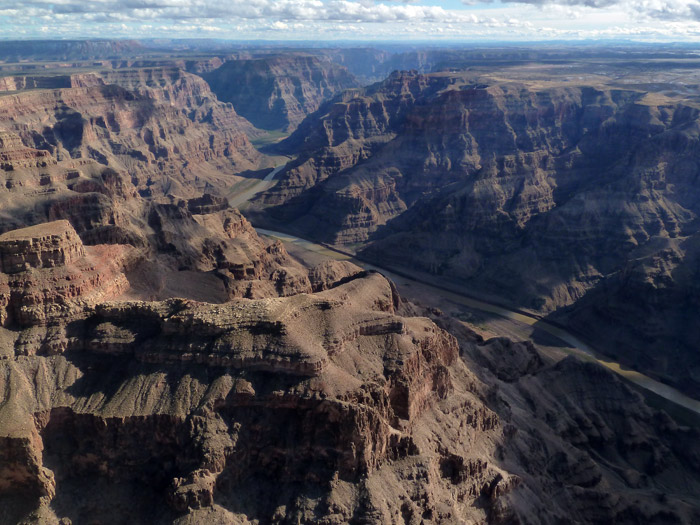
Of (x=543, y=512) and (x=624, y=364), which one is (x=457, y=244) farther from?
(x=543, y=512)

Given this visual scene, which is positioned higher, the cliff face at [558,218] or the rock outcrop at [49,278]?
the rock outcrop at [49,278]

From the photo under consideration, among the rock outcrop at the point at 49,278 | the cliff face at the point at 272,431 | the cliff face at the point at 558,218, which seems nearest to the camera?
the cliff face at the point at 272,431

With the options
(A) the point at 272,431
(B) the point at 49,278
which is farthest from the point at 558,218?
(B) the point at 49,278

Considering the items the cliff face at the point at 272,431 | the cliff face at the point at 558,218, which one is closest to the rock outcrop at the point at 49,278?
the cliff face at the point at 272,431

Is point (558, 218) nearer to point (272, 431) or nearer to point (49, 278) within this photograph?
point (272, 431)

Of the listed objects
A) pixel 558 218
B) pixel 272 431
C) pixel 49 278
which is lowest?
pixel 558 218

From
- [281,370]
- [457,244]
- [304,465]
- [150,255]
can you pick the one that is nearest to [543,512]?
[304,465]

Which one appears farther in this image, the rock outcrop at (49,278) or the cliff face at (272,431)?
the rock outcrop at (49,278)

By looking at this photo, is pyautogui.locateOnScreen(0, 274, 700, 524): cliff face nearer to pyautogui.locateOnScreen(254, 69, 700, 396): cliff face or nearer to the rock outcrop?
the rock outcrop

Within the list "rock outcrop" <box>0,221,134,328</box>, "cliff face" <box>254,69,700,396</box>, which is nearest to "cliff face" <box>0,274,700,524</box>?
"rock outcrop" <box>0,221,134,328</box>

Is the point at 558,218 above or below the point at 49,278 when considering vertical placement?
below

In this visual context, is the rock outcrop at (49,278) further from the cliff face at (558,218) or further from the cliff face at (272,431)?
the cliff face at (558,218)
